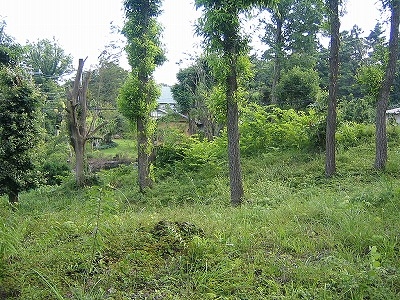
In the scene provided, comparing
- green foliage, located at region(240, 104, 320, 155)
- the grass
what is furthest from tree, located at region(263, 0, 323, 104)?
the grass

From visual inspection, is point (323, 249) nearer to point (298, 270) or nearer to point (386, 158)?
point (298, 270)

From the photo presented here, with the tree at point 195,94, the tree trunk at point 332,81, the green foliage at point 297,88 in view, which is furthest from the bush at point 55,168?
the tree trunk at point 332,81

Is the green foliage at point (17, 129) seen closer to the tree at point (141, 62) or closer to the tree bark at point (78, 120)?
the tree at point (141, 62)

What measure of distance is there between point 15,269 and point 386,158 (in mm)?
11805

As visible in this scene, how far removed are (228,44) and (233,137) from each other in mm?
2421

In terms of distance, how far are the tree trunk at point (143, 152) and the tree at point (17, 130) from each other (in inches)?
154

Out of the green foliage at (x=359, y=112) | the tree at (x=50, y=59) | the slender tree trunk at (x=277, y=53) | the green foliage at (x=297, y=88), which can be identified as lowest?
the green foliage at (x=359, y=112)

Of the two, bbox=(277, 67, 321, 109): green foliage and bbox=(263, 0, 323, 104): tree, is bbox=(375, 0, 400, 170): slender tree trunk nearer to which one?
bbox=(277, 67, 321, 109): green foliage

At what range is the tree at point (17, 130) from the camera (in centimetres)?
1161

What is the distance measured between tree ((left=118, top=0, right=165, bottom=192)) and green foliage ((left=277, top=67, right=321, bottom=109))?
12.4 meters

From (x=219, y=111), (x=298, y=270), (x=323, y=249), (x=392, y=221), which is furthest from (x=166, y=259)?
(x=219, y=111)

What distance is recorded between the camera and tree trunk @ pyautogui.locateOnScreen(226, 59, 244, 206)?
8914 mm

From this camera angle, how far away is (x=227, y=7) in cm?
827

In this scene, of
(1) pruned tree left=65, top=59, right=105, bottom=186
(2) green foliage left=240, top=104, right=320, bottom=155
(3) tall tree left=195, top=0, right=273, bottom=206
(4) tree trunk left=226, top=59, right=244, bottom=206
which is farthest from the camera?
(1) pruned tree left=65, top=59, right=105, bottom=186
